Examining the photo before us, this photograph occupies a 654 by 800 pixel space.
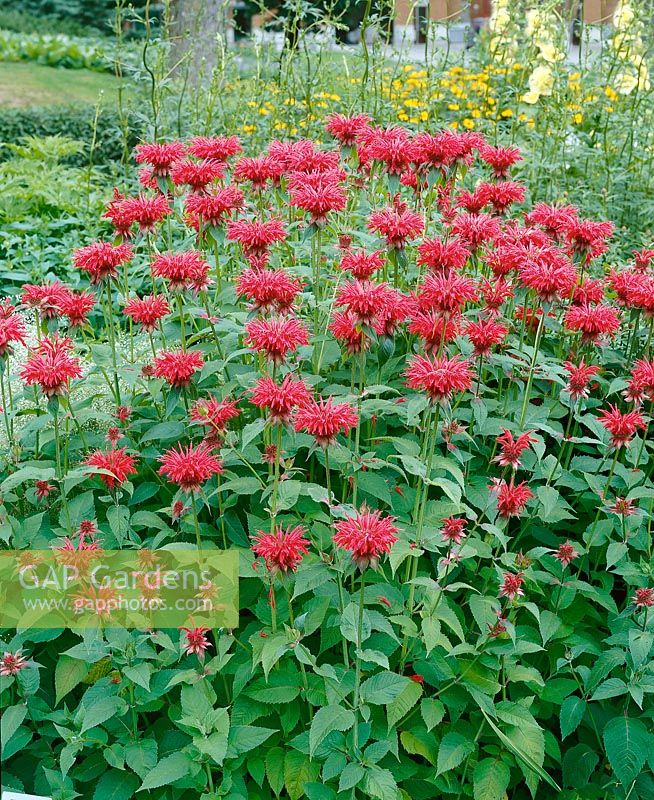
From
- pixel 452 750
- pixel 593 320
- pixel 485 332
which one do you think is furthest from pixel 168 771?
pixel 593 320

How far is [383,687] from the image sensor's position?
1922mm

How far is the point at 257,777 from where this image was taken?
6.32 feet

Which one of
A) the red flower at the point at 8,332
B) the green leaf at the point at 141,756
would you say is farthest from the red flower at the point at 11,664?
the red flower at the point at 8,332

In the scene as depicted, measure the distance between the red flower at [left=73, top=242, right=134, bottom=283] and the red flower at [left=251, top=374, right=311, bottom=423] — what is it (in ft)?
2.10

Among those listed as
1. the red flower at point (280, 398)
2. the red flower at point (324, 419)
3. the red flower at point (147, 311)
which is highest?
the red flower at point (147, 311)

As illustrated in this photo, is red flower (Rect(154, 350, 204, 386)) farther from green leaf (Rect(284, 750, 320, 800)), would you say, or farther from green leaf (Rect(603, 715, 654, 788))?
green leaf (Rect(603, 715, 654, 788))

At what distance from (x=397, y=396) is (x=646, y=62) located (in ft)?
11.0

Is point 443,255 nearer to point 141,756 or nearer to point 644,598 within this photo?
point 644,598

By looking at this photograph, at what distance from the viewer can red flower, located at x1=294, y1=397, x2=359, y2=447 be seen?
1.77 metres

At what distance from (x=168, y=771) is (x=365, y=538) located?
0.68m

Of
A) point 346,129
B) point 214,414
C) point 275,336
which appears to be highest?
point 346,129

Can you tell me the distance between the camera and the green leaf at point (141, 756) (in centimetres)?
189

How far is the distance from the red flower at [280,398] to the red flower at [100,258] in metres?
0.64

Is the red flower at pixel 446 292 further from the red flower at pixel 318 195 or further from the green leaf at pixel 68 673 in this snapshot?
the green leaf at pixel 68 673
